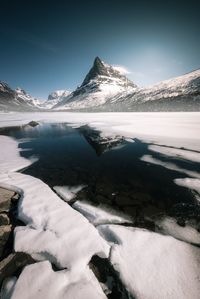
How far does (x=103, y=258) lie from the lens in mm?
3904

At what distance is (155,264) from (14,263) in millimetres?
3042

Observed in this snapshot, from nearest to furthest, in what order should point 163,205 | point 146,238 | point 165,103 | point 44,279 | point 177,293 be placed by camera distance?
1. point 177,293
2. point 44,279
3. point 146,238
4. point 163,205
5. point 165,103

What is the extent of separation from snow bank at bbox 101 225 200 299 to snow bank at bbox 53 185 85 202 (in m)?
2.29

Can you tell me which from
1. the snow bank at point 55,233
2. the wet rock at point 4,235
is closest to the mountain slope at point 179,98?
the snow bank at point 55,233

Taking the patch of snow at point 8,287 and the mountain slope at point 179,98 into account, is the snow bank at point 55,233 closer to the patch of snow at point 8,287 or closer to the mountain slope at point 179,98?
the patch of snow at point 8,287

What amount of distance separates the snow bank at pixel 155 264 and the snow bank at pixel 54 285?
64 centimetres

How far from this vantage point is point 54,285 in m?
3.32

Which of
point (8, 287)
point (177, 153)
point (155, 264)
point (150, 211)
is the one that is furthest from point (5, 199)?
point (177, 153)

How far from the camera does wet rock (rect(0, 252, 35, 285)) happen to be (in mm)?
3611

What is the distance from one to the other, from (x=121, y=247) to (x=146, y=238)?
28.6 inches

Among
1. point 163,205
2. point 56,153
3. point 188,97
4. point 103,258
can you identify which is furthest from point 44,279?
point 188,97

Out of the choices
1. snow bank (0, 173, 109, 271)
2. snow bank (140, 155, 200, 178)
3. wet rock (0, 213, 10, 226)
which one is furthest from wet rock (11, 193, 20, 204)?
snow bank (140, 155, 200, 178)

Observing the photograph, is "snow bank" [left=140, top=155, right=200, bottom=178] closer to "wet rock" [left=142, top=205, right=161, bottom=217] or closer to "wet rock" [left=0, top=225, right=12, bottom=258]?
"wet rock" [left=142, top=205, right=161, bottom=217]

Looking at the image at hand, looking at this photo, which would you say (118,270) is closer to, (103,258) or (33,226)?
(103,258)
